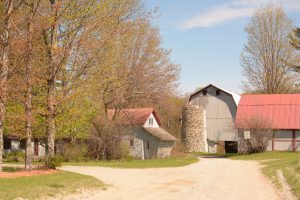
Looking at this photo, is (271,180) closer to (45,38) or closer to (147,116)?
(45,38)

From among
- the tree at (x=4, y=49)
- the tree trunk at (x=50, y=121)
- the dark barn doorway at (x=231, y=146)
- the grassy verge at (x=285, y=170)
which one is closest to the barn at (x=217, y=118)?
the dark barn doorway at (x=231, y=146)

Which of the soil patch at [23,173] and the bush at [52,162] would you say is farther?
the bush at [52,162]

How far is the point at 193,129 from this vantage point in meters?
51.3

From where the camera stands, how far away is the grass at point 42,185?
14938 mm

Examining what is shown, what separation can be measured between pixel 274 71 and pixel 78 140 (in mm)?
28736

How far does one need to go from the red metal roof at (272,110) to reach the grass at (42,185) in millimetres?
29238

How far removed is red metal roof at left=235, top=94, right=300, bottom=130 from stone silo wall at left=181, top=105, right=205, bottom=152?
487cm

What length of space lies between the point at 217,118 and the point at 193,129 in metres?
3.17

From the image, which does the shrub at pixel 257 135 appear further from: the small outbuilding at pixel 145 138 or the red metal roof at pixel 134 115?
the red metal roof at pixel 134 115

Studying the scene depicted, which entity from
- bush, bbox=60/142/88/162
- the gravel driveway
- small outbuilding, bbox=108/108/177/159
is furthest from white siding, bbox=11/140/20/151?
the gravel driveway

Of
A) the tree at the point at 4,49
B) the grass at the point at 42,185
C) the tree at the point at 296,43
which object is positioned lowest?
the grass at the point at 42,185

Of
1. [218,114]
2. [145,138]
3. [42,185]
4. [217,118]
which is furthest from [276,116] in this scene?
[42,185]

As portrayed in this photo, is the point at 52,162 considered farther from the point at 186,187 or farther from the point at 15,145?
the point at 15,145

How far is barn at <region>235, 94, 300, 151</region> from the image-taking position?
4469cm
